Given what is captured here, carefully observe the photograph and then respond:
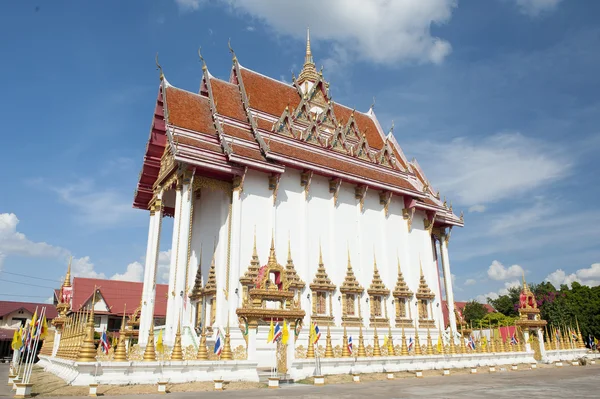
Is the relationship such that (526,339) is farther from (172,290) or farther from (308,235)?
(172,290)

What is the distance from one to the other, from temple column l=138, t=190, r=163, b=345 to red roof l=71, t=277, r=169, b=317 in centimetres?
1378

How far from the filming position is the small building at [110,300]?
3238 centimetres

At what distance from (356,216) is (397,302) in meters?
4.04

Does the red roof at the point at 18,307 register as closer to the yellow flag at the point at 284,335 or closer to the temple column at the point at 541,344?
the yellow flag at the point at 284,335

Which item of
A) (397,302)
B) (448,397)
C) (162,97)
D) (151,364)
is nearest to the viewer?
(448,397)

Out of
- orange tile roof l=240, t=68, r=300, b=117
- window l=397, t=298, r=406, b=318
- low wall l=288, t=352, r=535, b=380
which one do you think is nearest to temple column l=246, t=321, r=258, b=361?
low wall l=288, t=352, r=535, b=380

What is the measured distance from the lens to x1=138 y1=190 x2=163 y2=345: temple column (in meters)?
17.5

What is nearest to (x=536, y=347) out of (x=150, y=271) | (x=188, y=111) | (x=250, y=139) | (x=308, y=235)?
(x=308, y=235)

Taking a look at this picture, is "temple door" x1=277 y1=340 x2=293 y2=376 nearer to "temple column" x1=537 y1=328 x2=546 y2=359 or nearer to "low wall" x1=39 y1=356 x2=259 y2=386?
"low wall" x1=39 y1=356 x2=259 y2=386

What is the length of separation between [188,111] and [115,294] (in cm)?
2137

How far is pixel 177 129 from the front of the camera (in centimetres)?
1669

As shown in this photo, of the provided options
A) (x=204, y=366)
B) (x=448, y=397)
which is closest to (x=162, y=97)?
(x=204, y=366)

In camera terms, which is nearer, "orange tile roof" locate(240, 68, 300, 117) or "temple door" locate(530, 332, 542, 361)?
"temple door" locate(530, 332, 542, 361)

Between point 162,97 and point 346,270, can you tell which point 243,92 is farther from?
point 346,270
